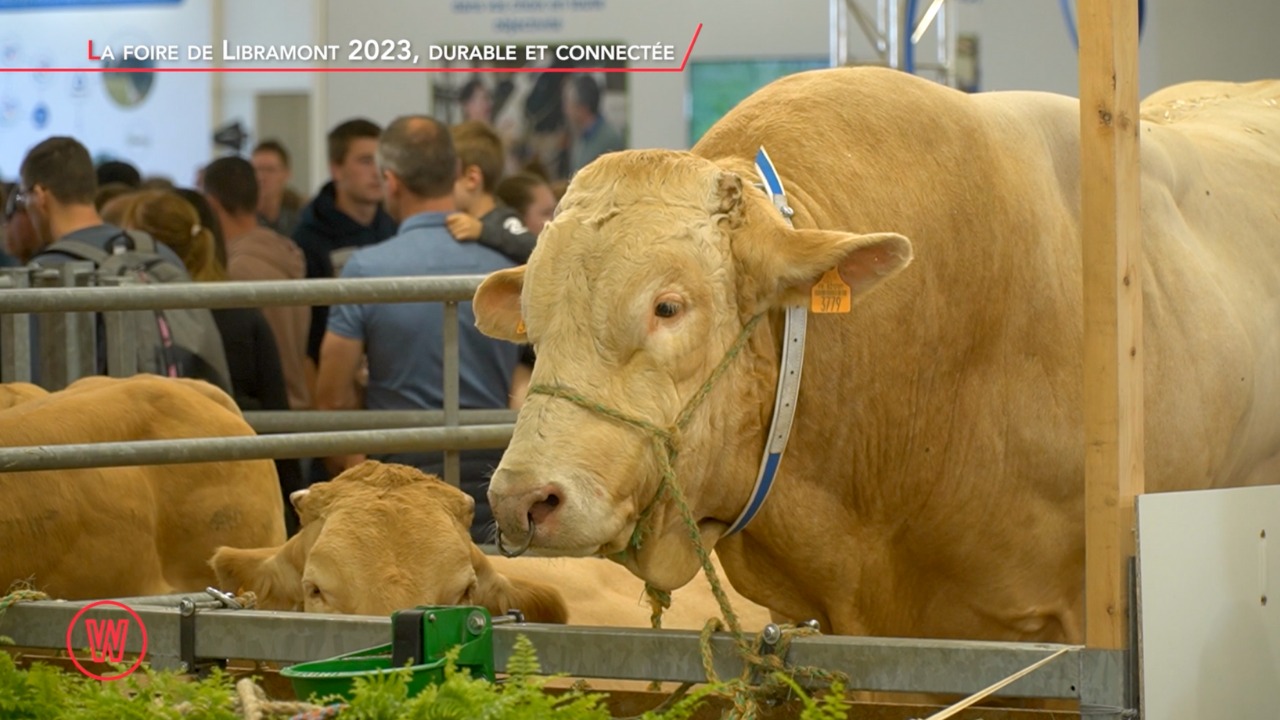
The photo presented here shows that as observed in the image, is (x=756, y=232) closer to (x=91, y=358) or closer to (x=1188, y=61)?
(x=91, y=358)

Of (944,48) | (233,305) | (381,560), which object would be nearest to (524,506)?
(381,560)

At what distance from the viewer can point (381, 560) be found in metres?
3.54

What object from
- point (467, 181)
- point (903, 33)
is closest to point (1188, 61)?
point (903, 33)

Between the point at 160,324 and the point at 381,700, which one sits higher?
the point at 160,324

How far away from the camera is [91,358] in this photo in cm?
547

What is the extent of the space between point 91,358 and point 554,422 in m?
3.27

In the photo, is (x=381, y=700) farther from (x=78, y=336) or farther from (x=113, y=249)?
(x=113, y=249)

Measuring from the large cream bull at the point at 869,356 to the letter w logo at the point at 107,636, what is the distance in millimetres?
762

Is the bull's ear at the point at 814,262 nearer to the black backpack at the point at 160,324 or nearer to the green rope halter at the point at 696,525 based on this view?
the green rope halter at the point at 696,525

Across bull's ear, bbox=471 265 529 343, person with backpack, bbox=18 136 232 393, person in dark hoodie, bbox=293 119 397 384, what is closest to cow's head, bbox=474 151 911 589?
bull's ear, bbox=471 265 529 343

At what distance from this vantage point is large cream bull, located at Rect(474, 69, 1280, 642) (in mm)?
2730

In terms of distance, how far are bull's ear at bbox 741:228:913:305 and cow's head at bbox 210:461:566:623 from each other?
1088 millimetres

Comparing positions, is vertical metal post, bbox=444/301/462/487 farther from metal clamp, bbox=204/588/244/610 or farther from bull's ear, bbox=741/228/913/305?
bull's ear, bbox=741/228/913/305

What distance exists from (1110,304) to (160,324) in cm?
402
